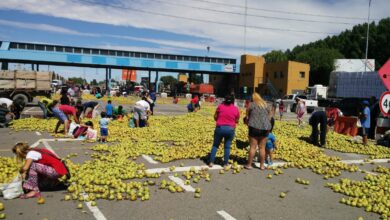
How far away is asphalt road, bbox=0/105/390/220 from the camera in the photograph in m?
5.86

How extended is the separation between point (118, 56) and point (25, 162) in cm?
5557

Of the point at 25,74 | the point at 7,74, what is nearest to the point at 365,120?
the point at 25,74

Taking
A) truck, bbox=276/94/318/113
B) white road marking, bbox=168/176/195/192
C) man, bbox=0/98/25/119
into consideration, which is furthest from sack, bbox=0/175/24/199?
truck, bbox=276/94/318/113

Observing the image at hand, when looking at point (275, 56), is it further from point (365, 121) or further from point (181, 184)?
point (181, 184)

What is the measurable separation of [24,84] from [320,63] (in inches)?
2083

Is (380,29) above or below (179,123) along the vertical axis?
above

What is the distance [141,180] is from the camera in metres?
7.90

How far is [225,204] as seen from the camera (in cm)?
650

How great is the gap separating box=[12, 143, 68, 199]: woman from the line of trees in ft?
195

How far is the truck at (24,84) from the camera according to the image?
81.6 ft

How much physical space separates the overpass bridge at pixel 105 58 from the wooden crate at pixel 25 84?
31588 millimetres

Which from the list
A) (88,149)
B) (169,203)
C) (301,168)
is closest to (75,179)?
(169,203)

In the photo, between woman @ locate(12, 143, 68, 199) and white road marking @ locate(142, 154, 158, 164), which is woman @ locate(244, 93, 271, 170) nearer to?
white road marking @ locate(142, 154, 158, 164)

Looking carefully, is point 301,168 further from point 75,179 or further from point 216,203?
point 75,179
